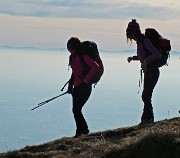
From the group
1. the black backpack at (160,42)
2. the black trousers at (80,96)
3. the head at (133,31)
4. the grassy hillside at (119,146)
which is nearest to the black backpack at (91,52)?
the black trousers at (80,96)

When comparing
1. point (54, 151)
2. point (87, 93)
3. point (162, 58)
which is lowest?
point (54, 151)

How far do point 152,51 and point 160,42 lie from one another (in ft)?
1.00

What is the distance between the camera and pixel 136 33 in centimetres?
1235

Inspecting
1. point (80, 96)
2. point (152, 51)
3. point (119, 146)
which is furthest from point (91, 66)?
point (119, 146)

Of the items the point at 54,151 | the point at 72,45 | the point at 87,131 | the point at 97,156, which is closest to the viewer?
the point at 97,156

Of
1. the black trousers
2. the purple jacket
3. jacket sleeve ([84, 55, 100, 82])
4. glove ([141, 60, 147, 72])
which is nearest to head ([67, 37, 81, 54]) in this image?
jacket sleeve ([84, 55, 100, 82])

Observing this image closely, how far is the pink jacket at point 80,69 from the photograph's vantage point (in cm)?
1187

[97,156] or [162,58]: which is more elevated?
[162,58]

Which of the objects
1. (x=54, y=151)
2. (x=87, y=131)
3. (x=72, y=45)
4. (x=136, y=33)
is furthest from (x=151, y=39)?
(x=54, y=151)

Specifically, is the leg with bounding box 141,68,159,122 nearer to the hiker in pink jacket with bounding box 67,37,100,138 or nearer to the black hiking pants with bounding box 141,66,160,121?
the black hiking pants with bounding box 141,66,160,121

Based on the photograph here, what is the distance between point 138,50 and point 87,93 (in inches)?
67.4

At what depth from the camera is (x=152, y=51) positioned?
1209 centimetres

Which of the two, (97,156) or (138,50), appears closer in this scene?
(97,156)

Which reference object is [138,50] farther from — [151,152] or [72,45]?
[151,152]
